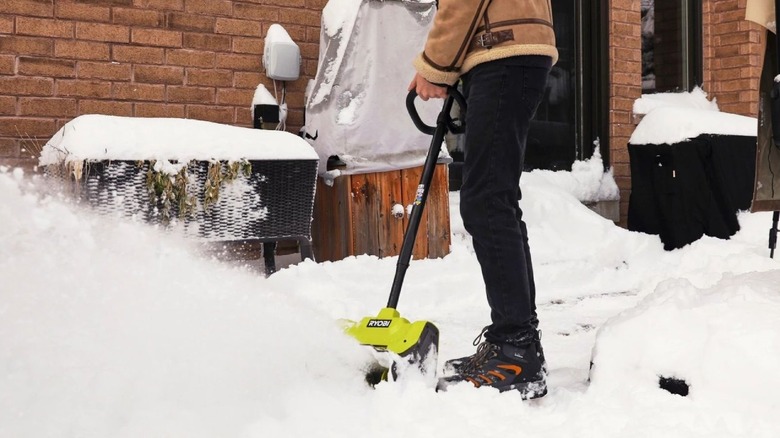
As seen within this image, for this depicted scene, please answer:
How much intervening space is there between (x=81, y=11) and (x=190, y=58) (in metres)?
0.68

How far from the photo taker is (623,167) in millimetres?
7027

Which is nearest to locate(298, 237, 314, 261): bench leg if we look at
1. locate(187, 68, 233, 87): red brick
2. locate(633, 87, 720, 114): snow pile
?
locate(187, 68, 233, 87): red brick

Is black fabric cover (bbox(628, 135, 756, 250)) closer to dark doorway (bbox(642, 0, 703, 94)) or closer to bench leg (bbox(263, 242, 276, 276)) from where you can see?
dark doorway (bbox(642, 0, 703, 94))

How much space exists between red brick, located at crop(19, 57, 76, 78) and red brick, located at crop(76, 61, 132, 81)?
1.7 inches

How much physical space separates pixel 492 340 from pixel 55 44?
3243mm

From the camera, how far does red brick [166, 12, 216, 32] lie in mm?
→ 4738

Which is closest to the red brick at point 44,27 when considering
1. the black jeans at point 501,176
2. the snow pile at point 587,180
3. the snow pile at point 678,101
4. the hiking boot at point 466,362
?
the black jeans at point 501,176

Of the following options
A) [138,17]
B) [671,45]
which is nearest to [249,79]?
[138,17]

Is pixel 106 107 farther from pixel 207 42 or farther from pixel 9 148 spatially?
pixel 207 42

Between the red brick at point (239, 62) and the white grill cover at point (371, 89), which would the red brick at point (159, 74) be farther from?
the white grill cover at point (371, 89)

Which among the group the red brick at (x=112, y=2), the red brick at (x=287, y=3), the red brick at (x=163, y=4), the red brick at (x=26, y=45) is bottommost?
the red brick at (x=26, y=45)

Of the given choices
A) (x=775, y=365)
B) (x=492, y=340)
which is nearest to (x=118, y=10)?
(x=492, y=340)

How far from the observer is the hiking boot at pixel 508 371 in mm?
2391

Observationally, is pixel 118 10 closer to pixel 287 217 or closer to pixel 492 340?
pixel 287 217
